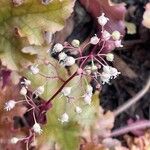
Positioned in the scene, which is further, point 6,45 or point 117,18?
point 117,18

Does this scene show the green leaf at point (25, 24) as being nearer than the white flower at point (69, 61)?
No

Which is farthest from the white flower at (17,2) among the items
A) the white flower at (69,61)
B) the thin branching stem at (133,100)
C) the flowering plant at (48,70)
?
the thin branching stem at (133,100)

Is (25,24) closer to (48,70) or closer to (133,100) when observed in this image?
(48,70)

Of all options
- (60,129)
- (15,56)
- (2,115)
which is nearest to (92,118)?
(60,129)

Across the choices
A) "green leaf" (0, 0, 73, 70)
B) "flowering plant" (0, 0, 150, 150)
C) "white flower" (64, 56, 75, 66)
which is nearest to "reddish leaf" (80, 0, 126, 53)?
"flowering plant" (0, 0, 150, 150)

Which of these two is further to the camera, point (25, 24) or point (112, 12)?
point (112, 12)

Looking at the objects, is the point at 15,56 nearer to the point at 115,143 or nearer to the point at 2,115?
the point at 2,115

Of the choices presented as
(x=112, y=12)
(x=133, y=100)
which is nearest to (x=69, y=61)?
(x=112, y=12)

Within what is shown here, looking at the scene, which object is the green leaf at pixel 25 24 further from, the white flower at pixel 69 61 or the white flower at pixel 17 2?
the white flower at pixel 69 61
